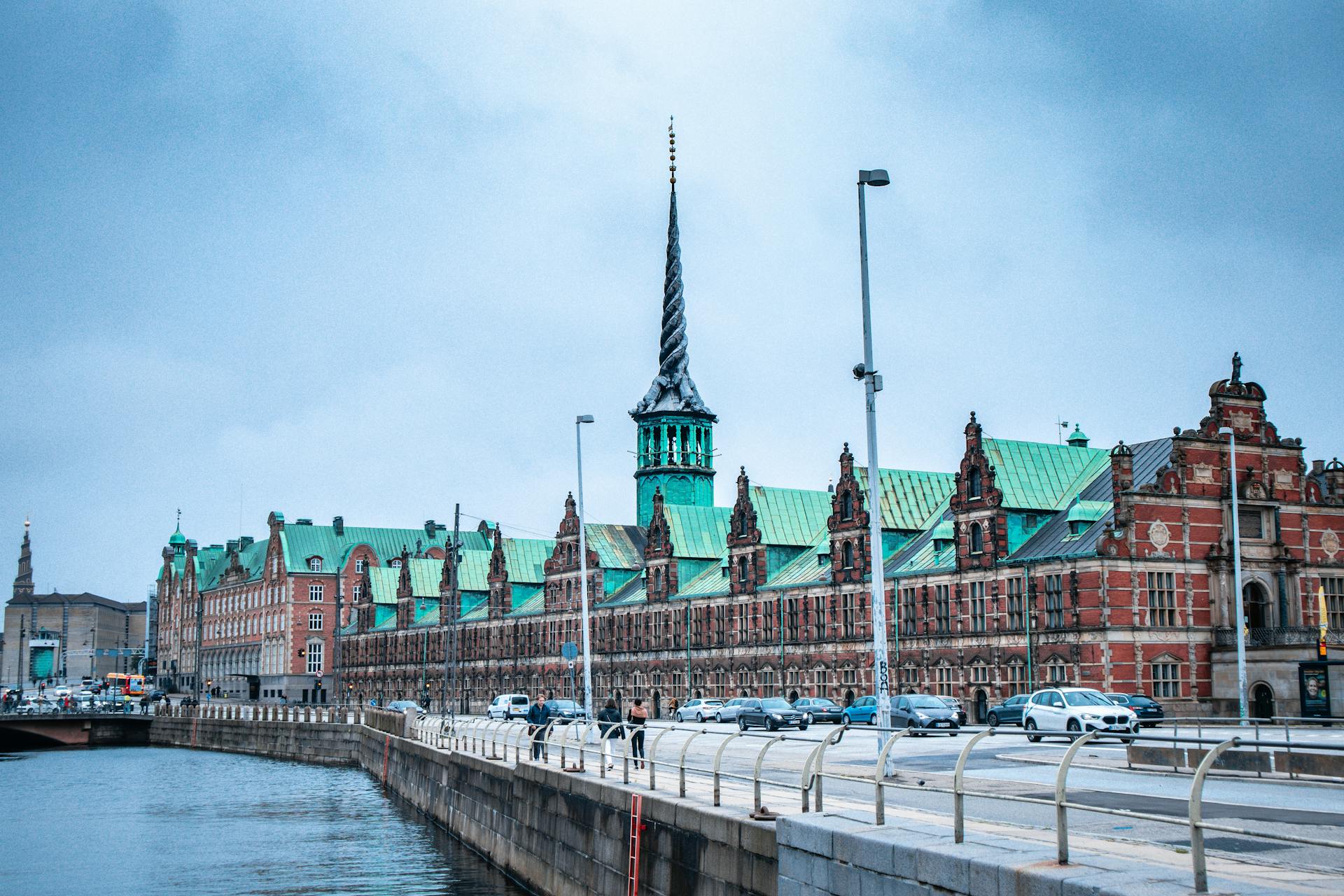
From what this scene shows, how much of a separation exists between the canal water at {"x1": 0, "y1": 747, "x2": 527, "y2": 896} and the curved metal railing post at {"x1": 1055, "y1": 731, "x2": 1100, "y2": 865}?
23456mm

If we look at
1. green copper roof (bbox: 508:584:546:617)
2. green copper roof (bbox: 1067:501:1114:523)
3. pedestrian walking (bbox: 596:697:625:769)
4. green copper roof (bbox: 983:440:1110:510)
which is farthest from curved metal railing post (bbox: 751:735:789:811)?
green copper roof (bbox: 508:584:546:617)

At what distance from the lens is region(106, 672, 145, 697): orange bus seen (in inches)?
6772

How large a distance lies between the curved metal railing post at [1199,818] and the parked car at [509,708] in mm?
66862

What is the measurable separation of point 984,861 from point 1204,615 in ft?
192

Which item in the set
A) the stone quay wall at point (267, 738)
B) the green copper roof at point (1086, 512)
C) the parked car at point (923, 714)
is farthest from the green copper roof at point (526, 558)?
the parked car at point (923, 714)

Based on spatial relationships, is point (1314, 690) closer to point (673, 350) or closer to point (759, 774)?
point (759, 774)

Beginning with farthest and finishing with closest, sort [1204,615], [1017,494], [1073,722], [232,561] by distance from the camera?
[232,561] → [1017,494] → [1204,615] → [1073,722]

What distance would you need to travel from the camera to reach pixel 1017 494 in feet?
242

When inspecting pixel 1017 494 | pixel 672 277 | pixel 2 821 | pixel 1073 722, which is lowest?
pixel 2 821

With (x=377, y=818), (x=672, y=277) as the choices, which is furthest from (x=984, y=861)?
(x=672, y=277)

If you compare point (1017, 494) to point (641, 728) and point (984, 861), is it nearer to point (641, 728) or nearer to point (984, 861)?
point (641, 728)

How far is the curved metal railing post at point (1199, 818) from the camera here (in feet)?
38.2

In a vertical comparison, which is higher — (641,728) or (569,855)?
(641,728)

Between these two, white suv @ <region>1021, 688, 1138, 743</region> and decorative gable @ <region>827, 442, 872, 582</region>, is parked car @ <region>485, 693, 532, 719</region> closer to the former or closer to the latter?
decorative gable @ <region>827, 442, 872, 582</region>
